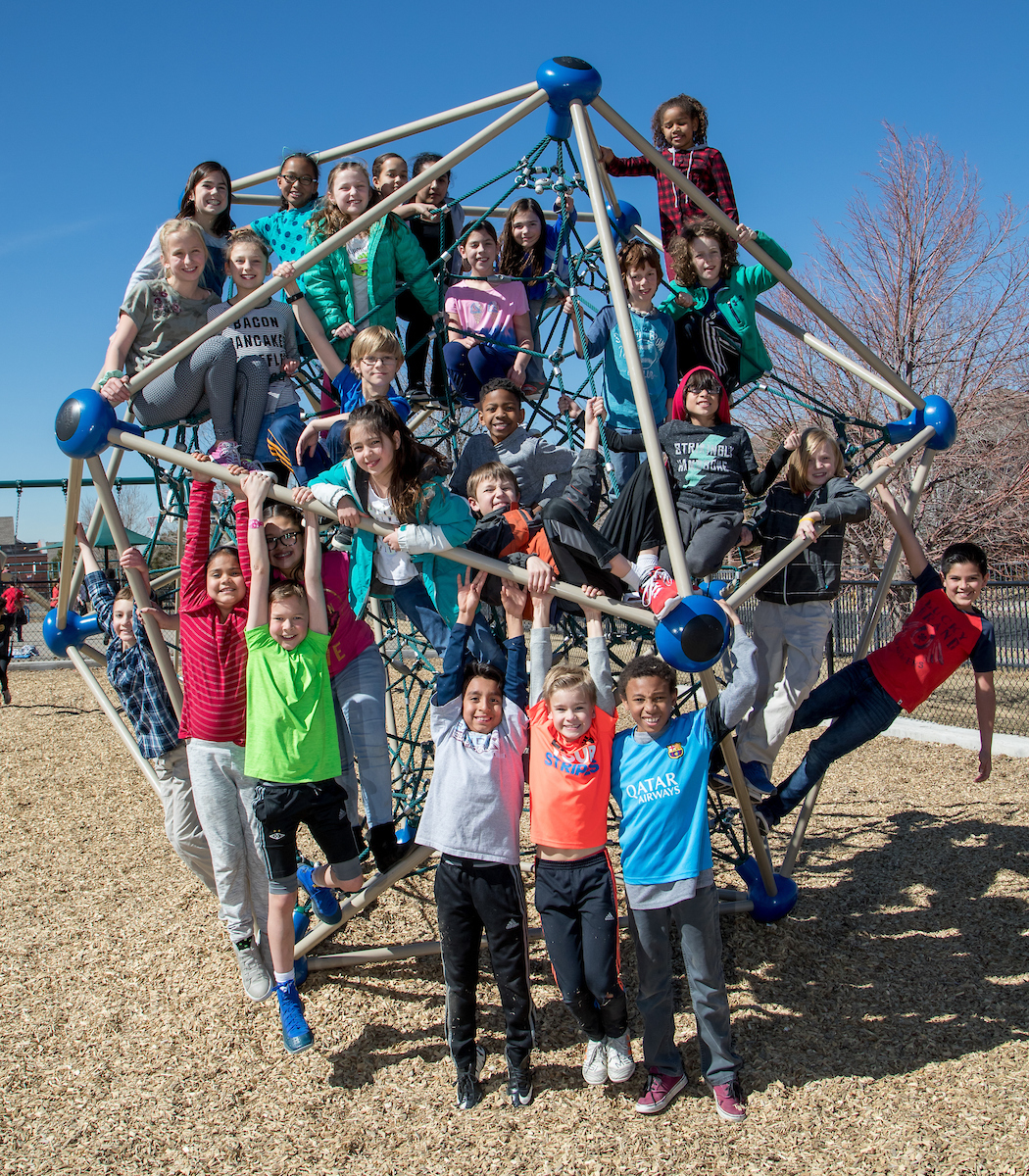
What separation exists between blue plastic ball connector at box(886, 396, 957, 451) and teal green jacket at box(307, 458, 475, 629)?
2480mm

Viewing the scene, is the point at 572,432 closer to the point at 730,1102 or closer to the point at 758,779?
the point at 758,779

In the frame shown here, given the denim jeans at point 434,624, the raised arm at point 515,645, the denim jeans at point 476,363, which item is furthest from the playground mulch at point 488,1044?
the denim jeans at point 476,363

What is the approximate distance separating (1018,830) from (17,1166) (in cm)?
615

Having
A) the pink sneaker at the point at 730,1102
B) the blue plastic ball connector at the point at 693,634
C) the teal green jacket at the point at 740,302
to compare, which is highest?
the teal green jacket at the point at 740,302

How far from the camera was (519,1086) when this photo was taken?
11.4 feet

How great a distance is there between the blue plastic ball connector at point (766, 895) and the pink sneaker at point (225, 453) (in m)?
3.32

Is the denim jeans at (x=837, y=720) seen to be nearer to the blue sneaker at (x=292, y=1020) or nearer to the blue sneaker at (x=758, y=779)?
the blue sneaker at (x=758, y=779)

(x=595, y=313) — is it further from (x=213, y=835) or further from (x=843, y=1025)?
(x=843, y=1025)

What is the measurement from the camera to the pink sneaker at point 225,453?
4.32 meters

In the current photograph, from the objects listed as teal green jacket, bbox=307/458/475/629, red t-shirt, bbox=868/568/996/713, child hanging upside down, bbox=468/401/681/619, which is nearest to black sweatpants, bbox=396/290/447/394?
child hanging upside down, bbox=468/401/681/619

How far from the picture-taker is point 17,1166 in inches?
126

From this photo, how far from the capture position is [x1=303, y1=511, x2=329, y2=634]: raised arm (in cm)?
370

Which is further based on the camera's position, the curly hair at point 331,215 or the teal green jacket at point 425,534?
the curly hair at point 331,215

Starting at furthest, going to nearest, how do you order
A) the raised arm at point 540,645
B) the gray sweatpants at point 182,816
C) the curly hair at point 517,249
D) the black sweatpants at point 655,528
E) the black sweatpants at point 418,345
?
the black sweatpants at point 418,345, the curly hair at point 517,249, the gray sweatpants at point 182,816, the black sweatpants at point 655,528, the raised arm at point 540,645
